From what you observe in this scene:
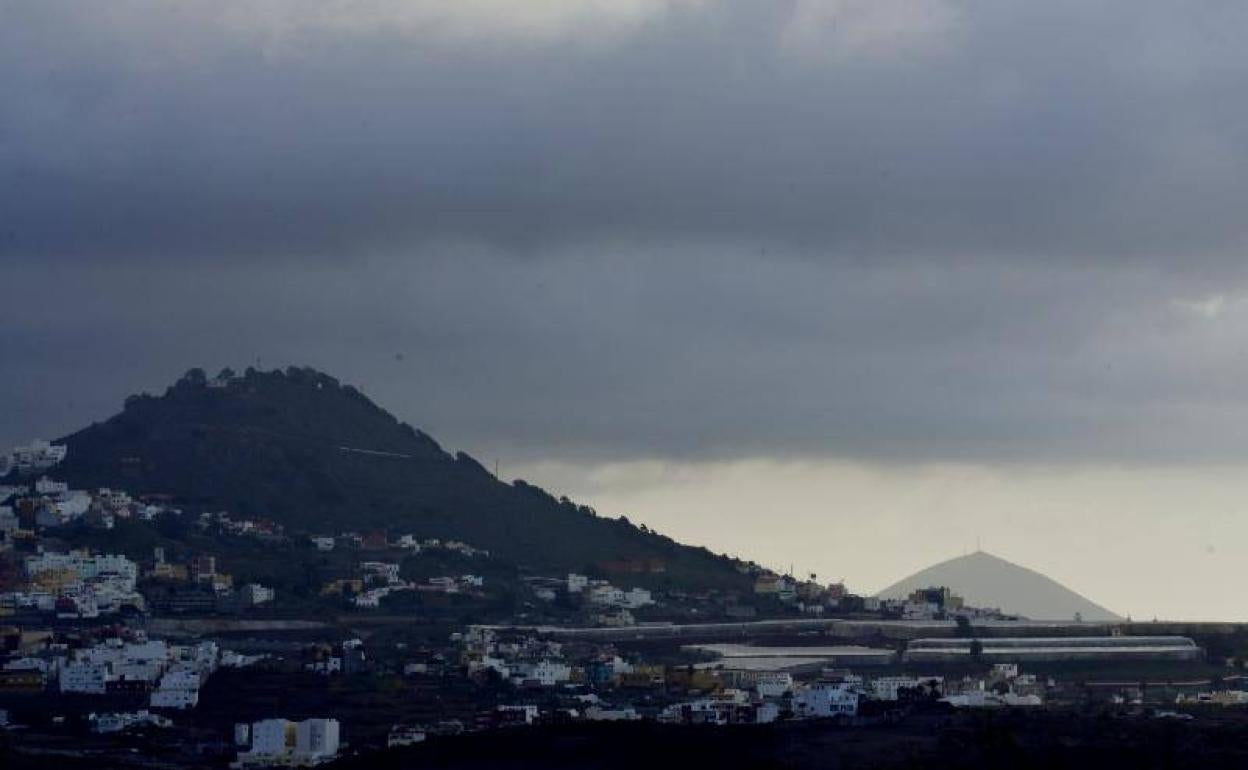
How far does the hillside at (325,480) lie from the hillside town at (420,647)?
8.90ft

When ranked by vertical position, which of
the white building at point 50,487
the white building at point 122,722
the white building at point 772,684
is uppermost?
the white building at point 50,487

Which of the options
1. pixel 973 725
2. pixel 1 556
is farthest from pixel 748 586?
pixel 973 725

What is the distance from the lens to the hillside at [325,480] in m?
179

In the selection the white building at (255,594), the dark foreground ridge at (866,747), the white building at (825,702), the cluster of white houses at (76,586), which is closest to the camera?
the dark foreground ridge at (866,747)

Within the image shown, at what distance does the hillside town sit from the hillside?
271cm

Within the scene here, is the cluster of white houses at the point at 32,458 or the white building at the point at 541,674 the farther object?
the cluster of white houses at the point at 32,458

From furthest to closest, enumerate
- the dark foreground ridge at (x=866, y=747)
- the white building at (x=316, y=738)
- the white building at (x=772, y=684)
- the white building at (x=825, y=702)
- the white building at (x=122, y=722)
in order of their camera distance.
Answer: the white building at (x=772, y=684) → the white building at (x=122, y=722) → the white building at (x=825, y=702) → the white building at (x=316, y=738) → the dark foreground ridge at (x=866, y=747)

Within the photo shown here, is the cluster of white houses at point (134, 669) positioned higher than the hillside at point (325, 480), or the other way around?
the hillside at point (325, 480)

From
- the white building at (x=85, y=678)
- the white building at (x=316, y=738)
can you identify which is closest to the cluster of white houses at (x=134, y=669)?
the white building at (x=85, y=678)

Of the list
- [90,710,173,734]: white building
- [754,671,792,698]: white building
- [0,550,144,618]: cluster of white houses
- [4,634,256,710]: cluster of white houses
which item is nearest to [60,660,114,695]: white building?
[4,634,256,710]: cluster of white houses

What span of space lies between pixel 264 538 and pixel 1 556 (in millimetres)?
16790

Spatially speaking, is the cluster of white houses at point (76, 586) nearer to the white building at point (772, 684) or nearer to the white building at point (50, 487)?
the white building at point (50, 487)

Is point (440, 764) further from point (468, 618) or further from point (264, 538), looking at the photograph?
point (264, 538)

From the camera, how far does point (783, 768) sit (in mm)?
73812
